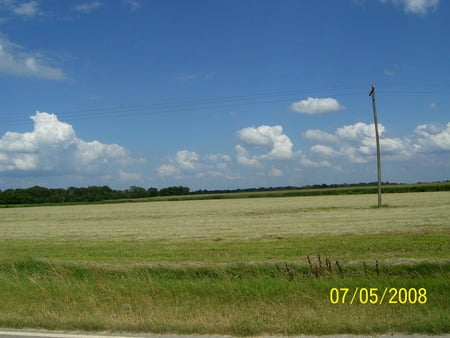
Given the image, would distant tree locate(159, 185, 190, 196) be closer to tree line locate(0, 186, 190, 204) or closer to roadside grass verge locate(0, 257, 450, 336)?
tree line locate(0, 186, 190, 204)

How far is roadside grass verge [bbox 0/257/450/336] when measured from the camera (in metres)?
6.11

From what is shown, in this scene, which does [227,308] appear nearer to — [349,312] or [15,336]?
[349,312]

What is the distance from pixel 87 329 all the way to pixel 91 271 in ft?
19.8

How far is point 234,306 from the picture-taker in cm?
728

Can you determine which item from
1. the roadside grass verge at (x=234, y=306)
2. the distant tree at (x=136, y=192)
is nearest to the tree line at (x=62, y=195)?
the distant tree at (x=136, y=192)

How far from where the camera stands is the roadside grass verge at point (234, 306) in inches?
240
